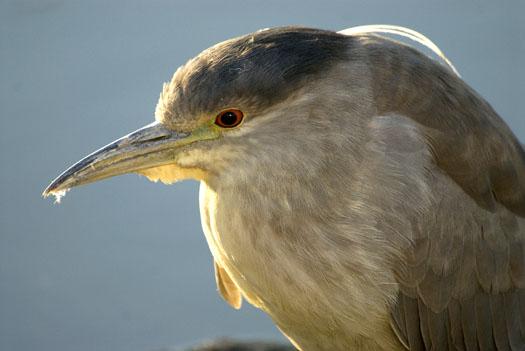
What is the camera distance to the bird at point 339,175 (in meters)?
2.20

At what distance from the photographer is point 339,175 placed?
2.24 m

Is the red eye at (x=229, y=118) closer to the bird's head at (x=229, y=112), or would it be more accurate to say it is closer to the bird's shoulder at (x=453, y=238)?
the bird's head at (x=229, y=112)

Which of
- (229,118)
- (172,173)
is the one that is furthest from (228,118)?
(172,173)

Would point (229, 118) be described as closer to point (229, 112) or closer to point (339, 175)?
point (229, 112)

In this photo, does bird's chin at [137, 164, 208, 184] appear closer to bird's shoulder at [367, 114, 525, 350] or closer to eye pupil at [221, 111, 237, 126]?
eye pupil at [221, 111, 237, 126]

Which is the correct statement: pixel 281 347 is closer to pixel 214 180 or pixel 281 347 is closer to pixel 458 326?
pixel 458 326

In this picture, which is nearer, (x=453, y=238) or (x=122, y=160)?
(x=122, y=160)

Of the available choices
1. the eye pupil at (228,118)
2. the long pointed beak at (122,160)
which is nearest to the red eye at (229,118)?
the eye pupil at (228,118)

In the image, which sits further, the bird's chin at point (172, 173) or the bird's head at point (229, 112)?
the bird's chin at point (172, 173)

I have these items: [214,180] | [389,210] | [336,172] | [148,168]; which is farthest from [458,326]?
[148,168]

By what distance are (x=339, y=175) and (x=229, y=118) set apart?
32cm

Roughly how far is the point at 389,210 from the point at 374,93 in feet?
1.02

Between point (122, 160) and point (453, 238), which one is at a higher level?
point (122, 160)

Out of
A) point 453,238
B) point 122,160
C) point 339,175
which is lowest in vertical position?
point 453,238
